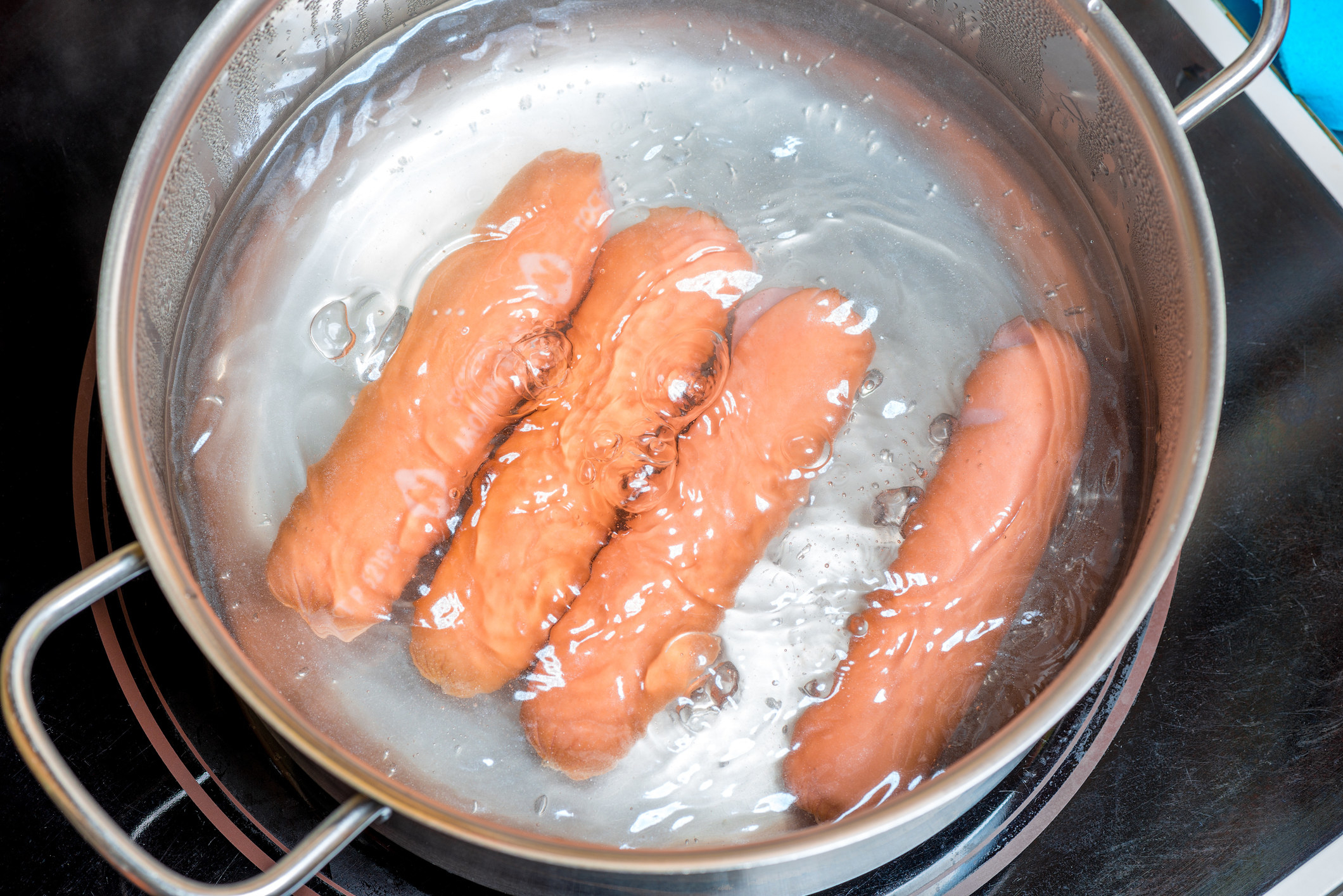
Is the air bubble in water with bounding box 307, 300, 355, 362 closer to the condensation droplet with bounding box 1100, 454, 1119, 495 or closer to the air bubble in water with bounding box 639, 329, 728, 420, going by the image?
the air bubble in water with bounding box 639, 329, 728, 420

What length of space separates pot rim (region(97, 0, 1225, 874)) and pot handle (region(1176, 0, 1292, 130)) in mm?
22

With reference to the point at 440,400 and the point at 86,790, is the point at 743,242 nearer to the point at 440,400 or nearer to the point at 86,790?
the point at 440,400

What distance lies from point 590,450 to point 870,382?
0.21 m

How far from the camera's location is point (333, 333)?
24.9 inches

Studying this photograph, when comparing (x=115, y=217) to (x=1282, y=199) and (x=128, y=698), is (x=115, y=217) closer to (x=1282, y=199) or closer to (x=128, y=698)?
(x=128, y=698)

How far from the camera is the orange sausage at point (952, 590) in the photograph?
1.78ft

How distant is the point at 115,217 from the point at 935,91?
587 millimetres

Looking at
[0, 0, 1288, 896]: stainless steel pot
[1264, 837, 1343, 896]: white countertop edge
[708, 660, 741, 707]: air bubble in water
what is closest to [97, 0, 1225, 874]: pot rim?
[0, 0, 1288, 896]: stainless steel pot

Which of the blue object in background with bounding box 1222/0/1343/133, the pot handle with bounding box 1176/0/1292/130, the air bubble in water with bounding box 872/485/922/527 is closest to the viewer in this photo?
the pot handle with bounding box 1176/0/1292/130

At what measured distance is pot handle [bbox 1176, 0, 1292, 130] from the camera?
491 mm

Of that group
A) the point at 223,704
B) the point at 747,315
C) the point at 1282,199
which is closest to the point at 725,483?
the point at 747,315

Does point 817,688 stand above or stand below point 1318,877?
above

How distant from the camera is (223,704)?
557 mm

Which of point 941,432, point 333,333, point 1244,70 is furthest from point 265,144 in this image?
point 1244,70
